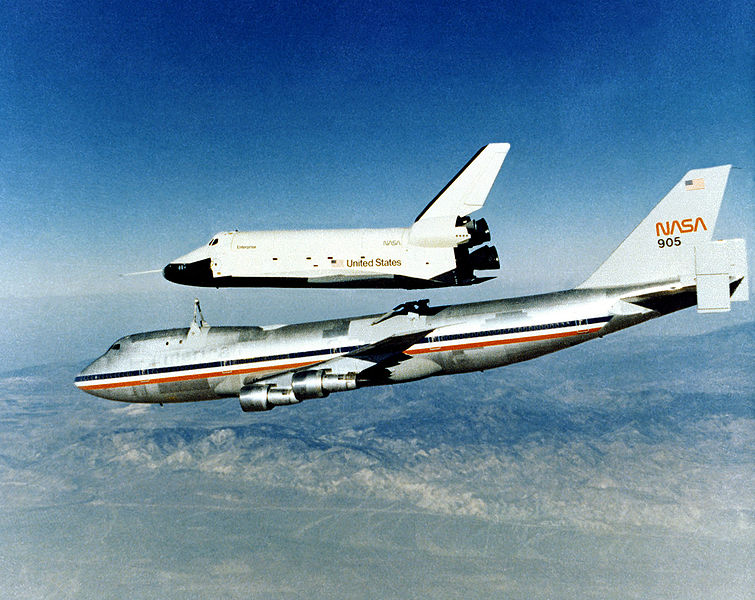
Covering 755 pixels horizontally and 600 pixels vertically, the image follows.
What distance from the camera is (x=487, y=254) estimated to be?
2497cm

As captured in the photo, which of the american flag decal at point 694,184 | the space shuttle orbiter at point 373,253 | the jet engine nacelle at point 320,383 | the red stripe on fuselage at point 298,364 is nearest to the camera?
the space shuttle orbiter at point 373,253

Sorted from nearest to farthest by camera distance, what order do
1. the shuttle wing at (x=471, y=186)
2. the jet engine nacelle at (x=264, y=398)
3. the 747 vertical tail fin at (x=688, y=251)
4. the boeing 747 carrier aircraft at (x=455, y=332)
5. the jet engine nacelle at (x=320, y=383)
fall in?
1. the 747 vertical tail fin at (x=688, y=251)
2. the shuttle wing at (x=471, y=186)
3. the boeing 747 carrier aircraft at (x=455, y=332)
4. the jet engine nacelle at (x=320, y=383)
5. the jet engine nacelle at (x=264, y=398)

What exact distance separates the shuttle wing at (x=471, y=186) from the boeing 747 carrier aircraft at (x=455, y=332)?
265 inches

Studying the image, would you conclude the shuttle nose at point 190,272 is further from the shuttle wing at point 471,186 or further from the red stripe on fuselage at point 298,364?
the shuttle wing at point 471,186

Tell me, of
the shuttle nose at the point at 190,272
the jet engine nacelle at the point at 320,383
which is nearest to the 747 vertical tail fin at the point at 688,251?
the jet engine nacelle at the point at 320,383

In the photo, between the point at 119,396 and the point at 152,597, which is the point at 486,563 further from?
the point at 119,396

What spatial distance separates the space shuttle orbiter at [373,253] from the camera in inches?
976

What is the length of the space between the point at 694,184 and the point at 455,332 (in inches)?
592

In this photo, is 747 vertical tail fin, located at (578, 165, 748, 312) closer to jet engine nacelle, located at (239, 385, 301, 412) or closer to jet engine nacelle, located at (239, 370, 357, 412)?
jet engine nacelle, located at (239, 370, 357, 412)

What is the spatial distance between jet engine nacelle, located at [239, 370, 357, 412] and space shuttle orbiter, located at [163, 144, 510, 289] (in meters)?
5.48

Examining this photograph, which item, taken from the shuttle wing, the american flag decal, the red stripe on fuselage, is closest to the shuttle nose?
the red stripe on fuselage

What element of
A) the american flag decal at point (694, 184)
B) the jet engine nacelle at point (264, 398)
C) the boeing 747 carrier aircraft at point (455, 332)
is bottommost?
the jet engine nacelle at point (264, 398)

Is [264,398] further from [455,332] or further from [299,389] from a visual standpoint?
[455,332]

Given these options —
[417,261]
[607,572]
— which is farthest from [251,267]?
[607,572]
